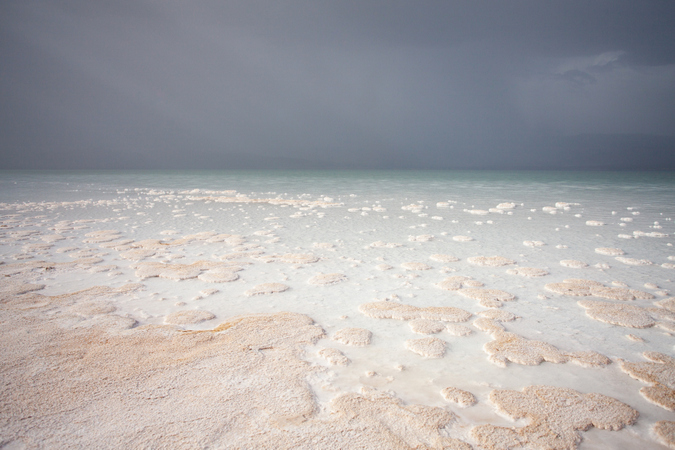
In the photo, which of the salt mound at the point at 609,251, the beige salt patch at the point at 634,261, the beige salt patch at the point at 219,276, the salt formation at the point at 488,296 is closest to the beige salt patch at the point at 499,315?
the salt formation at the point at 488,296

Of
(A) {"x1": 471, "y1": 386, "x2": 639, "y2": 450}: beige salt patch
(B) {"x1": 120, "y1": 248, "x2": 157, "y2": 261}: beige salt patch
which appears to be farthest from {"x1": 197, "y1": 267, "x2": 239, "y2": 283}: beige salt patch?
(A) {"x1": 471, "y1": 386, "x2": 639, "y2": 450}: beige salt patch

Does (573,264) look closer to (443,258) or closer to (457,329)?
(443,258)

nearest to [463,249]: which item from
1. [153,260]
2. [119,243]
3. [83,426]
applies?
[153,260]

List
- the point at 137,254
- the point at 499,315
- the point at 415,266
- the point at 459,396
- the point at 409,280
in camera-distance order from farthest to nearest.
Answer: the point at 137,254
the point at 415,266
the point at 409,280
the point at 499,315
the point at 459,396

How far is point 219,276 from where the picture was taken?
5000mm

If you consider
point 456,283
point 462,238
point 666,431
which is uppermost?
point 462,238

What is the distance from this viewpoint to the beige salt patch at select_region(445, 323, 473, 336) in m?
3.37

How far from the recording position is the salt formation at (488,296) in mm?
4105

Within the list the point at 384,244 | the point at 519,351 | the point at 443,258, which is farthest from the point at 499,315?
the point at 384,244

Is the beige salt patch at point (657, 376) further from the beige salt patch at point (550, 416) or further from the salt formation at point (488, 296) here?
the salt formation at point (488, 296)

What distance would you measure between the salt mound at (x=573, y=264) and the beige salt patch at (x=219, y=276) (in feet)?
16.8

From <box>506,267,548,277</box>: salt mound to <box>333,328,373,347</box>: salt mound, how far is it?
3.01 meters

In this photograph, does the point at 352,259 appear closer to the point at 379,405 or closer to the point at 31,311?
the point at 379,405

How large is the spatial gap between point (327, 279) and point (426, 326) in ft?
5.89
